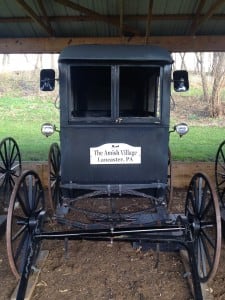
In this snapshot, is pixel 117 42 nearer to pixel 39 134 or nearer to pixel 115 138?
pixel 115 138

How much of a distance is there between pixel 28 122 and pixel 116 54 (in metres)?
9.33

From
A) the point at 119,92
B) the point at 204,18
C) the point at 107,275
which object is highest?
the point at 204,18

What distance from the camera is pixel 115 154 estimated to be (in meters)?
3.59

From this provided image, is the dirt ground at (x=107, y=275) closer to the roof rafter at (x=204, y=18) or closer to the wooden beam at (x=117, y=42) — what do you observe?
the roof rafter at (x=204, y=18)

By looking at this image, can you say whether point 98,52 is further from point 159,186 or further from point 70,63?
point 159,186

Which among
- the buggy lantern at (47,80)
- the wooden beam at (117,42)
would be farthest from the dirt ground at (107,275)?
the wooden beam at (117,42)

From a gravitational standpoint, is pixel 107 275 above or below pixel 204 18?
below

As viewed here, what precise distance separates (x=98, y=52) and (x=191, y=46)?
2.53 m

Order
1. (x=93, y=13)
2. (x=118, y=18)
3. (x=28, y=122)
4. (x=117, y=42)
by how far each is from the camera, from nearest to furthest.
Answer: (x=93, y=13)
(x=118, y=18)
(x=117, y=42)
(x=28, y=122)

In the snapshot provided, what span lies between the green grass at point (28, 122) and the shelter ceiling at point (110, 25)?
2403 mm

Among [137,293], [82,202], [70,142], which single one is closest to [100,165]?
[70,142]

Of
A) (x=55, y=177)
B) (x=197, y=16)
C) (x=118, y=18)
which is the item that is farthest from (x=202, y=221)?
(x=118, y=18)

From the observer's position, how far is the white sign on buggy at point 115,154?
3.59 metres

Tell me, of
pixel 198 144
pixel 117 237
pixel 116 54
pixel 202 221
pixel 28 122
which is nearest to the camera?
pixel 117 237
